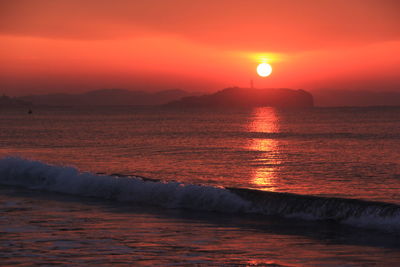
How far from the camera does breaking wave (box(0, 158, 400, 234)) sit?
18.9 meters

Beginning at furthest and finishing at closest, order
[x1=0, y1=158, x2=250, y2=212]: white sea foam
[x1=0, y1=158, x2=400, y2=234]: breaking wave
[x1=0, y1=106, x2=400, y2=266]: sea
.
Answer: [x1=0, y1=158, x2=250, y2=212]: white sea foam → [x1=0, y1=158, x2=400, y2=234]: breaking wave → [x1=0, y1=106, x2=400, y2=266]: sea

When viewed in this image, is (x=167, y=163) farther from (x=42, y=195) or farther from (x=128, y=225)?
(x=128, y=225)

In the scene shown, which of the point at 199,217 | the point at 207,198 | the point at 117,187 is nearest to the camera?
the point at 199,217

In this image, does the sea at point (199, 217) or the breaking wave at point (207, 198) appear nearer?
the sea at point (199, 217)

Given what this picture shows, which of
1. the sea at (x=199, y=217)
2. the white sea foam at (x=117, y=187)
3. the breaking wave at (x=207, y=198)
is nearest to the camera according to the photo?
the sea at (x=199, y=217)

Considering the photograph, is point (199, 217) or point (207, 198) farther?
point (207, 198)

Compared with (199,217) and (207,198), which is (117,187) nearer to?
(207,198)

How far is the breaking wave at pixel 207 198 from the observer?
62.1 ft

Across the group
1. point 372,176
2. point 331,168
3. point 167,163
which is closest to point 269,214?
point 372,176

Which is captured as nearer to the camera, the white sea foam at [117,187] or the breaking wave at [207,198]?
the breaking wave at [207,198]

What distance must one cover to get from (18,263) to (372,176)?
23.9 m

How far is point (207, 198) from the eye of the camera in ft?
73.7

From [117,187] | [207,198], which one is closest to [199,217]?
[207,198]

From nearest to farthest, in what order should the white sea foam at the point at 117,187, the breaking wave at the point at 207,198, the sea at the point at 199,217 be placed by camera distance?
the sea at the point at 199,217
the breaking wave at the point at 207,198
the white sea foam at the point at 117,187
